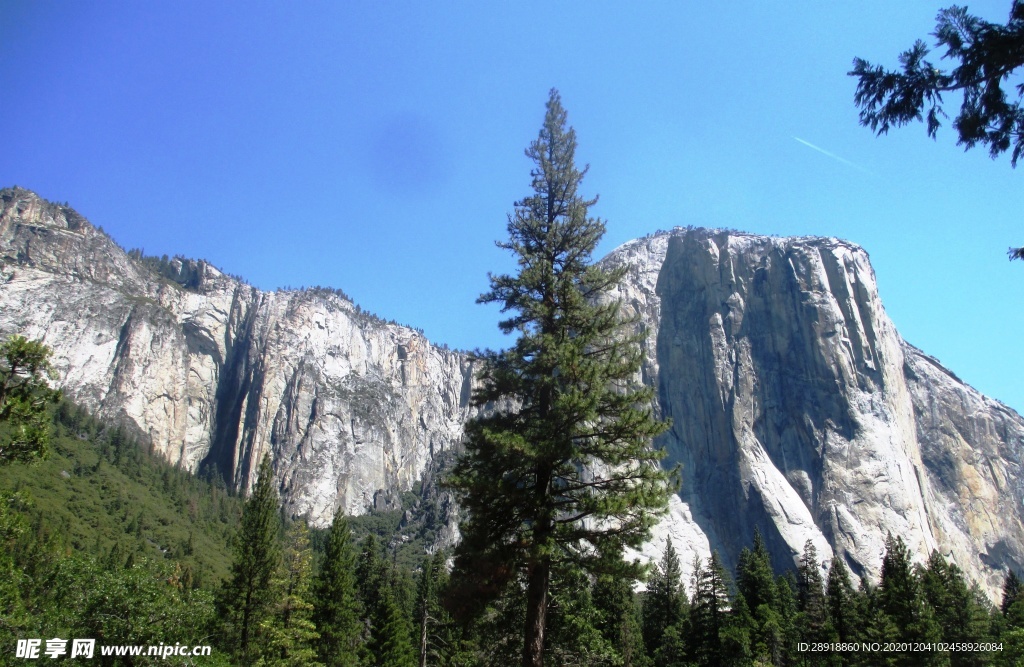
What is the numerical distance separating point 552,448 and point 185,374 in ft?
661

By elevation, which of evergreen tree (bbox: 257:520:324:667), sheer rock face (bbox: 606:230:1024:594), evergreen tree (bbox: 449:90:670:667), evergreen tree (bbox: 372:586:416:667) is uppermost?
sheer rock face (bbox: 606:230:1024:594)

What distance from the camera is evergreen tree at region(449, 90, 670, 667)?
492 inches

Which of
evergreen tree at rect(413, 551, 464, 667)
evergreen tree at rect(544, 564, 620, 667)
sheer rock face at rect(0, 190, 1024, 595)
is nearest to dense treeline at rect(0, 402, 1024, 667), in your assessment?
evergreen tree at rect(544, 564, 620, 667)

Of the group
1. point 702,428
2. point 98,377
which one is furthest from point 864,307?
point 98,377

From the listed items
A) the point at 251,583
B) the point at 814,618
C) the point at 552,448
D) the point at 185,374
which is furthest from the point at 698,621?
the point at 185,374

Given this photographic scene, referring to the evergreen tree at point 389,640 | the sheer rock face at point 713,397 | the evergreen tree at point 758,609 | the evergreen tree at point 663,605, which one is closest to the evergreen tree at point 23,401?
the evergreen tree at point 389,640

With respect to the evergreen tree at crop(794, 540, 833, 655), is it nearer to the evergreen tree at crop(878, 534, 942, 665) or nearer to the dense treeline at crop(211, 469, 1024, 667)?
the dense treeline at crop(211, 469, 1024, 667)

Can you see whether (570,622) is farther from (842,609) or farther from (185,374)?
(185,374)

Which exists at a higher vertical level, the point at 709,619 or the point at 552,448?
the point at 552,448

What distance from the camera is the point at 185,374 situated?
188m

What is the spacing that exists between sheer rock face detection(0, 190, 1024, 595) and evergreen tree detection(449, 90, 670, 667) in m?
97.2

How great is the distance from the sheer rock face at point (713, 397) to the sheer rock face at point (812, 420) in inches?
15.6

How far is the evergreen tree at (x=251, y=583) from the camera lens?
94.6ft

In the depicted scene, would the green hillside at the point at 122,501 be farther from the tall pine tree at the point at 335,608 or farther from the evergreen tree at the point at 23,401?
the evergreen tree at the point at 23,401
